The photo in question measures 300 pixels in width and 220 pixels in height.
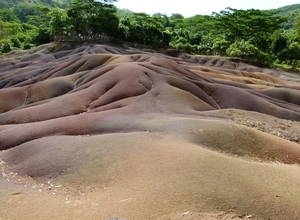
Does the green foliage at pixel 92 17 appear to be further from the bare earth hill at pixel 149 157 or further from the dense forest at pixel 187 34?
the bare earth hill at pixel 149 157

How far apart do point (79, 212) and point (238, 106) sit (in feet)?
61.5

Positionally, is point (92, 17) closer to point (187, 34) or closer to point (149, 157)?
point (187, 34)

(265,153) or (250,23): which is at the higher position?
(250,23)

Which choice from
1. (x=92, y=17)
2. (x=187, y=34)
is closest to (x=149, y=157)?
(x=92, y=17)

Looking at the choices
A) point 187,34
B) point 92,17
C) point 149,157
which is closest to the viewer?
point 149,157

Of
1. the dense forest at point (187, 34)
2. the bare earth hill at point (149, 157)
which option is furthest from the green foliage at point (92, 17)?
the bare earth hill at point (149, 157)

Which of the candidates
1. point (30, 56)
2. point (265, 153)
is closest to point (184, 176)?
point (265, 153)

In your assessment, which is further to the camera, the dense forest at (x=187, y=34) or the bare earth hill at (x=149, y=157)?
the dense forest at (x=187, y=34)

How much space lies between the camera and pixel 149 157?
1045 centimetres

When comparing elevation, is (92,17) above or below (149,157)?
above

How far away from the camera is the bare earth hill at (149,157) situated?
25.9 ft

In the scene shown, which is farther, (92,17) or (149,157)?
(92,17)

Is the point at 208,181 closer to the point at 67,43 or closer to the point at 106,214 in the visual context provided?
the point at 106,214

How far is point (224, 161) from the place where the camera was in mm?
10109
